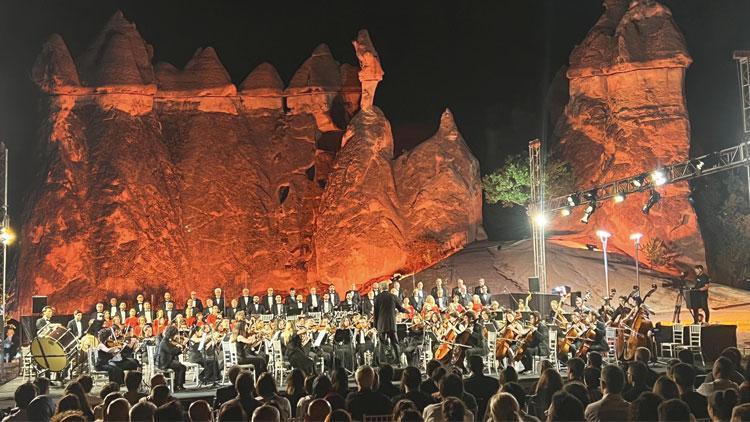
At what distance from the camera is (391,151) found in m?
38.0

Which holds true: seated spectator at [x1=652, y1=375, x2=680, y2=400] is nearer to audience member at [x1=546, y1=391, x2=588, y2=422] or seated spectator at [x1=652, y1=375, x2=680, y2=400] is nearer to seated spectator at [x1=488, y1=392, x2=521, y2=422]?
audience member at [x1=546, y1=391, x2=588, y2=422]

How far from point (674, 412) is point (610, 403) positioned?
0.75 meters

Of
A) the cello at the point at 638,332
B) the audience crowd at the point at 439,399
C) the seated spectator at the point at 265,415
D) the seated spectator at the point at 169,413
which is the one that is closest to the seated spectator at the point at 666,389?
the audience crowd at the point at 439,399

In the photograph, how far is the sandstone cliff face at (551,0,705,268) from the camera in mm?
35000

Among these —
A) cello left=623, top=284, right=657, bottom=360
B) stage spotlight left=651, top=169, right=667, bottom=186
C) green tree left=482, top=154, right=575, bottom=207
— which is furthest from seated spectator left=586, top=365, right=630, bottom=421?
green tree left=482, top=154, right=575, bottom=207

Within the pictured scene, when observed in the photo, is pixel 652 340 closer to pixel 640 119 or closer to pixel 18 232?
pixel 640 119

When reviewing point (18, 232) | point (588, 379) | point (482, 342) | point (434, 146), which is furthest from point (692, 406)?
point (18, 232)

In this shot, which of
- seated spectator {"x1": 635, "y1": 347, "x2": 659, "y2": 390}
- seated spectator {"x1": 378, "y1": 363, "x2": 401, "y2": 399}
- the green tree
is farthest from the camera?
the green tree

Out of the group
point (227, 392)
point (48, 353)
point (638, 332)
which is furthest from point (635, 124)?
point (227, 392)

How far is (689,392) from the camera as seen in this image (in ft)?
22.2

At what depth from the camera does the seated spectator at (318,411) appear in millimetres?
5977

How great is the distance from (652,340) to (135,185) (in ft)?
85.4

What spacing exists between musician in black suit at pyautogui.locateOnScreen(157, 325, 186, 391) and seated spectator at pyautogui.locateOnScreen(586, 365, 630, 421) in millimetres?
9643

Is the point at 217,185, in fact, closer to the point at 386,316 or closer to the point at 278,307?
the point at 278,307
